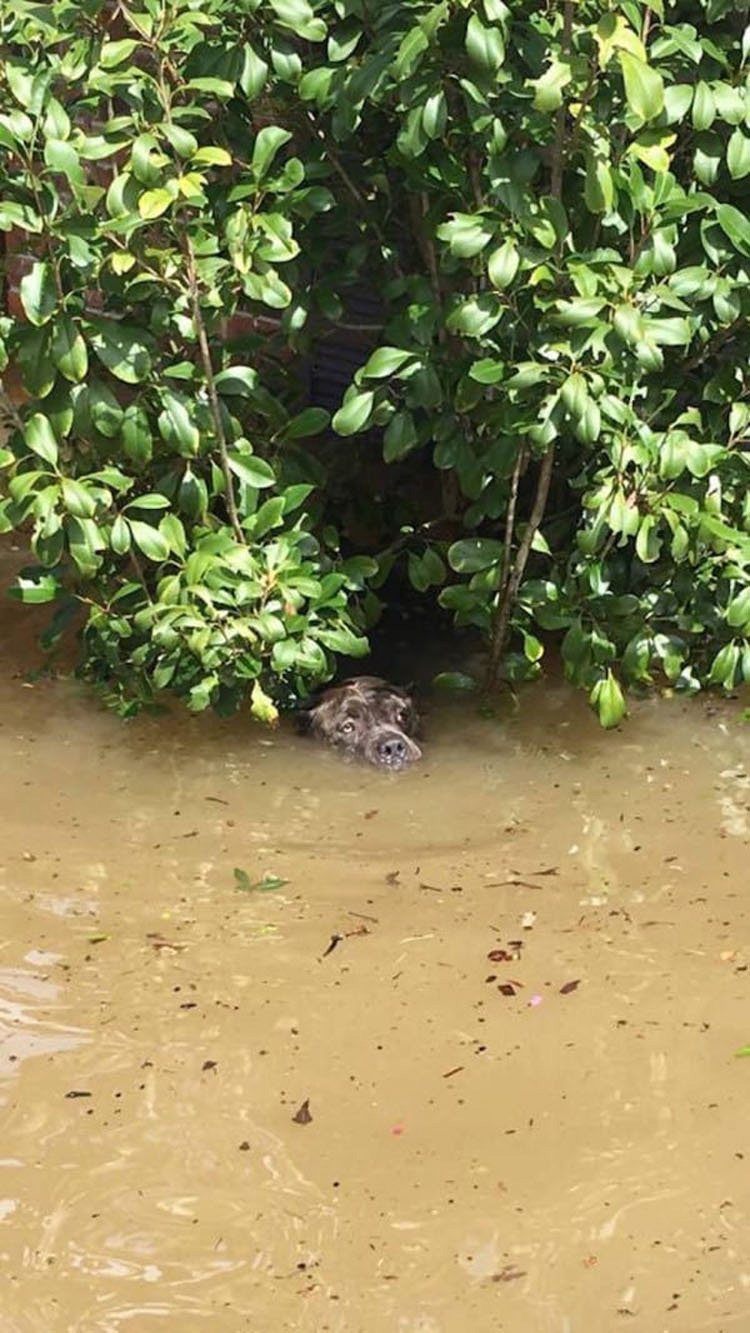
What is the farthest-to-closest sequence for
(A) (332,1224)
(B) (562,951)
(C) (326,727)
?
(C) (326,727), (B) (562,951), (A) (332,1224)

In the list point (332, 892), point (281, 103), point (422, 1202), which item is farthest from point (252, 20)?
point (422, 1202)

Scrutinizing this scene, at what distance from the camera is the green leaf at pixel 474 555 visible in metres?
5.02

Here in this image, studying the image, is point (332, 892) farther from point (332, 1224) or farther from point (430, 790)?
point (332, 1224)

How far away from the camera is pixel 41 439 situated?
4535 mm

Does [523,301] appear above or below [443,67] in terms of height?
below

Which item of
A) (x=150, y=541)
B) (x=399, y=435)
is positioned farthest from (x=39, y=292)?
(x=399, y=435)

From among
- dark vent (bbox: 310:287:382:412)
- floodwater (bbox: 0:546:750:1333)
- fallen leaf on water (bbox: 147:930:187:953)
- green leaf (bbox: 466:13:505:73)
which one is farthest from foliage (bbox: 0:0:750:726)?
dark vent (bbox: 310:287:382:412)

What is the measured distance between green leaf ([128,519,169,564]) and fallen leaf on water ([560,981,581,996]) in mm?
1624

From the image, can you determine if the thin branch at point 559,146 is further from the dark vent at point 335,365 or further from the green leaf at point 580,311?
the dark vent at point 335,365

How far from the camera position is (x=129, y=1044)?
370cm

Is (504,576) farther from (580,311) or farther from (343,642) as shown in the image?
(580,311)

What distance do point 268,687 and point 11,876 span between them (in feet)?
3.63

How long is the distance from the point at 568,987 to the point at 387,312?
7.50 feet

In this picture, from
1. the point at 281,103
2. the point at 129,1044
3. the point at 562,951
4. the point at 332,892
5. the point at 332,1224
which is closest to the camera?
the point at 332,1224
